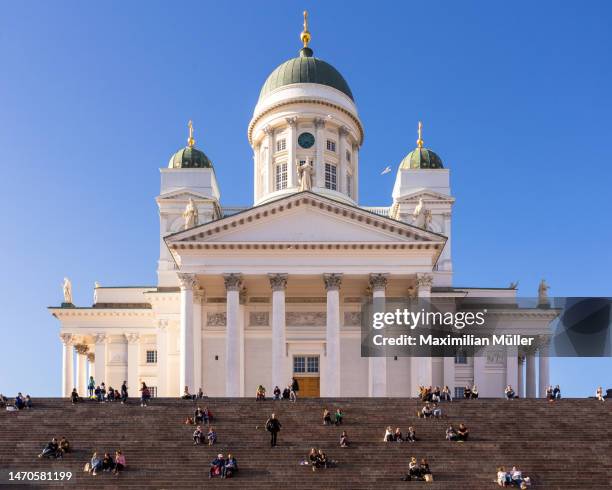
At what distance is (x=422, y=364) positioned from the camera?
44.9 meters

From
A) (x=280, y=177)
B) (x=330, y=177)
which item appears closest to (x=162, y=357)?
(x=280, y=177)

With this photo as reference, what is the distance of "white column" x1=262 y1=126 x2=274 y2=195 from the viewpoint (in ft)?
200

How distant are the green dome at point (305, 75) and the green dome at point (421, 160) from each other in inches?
245

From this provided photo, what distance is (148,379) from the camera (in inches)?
2331

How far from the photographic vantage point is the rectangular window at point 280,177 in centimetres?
6081

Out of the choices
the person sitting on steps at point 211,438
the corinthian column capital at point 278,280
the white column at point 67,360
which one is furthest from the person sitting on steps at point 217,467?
the white column at point 67,360

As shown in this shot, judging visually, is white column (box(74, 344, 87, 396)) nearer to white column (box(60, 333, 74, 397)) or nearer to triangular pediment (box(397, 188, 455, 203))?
white column (box(60, 333, 74, 397))


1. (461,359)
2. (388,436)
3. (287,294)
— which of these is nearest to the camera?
(388,436)

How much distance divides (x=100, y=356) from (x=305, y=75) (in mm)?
24089

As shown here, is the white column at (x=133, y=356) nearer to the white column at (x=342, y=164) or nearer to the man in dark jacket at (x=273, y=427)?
the white column at (x=342, y=164)

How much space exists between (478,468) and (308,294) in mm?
19756

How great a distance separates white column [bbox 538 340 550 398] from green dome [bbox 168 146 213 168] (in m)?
26.6

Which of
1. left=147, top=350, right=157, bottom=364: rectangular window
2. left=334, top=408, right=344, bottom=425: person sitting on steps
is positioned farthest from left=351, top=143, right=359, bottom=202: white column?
left=334, top=408, right=344, bottom=425: person sitting on steps

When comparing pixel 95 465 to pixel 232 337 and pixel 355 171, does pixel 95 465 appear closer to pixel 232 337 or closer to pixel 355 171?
pixel 232 337
